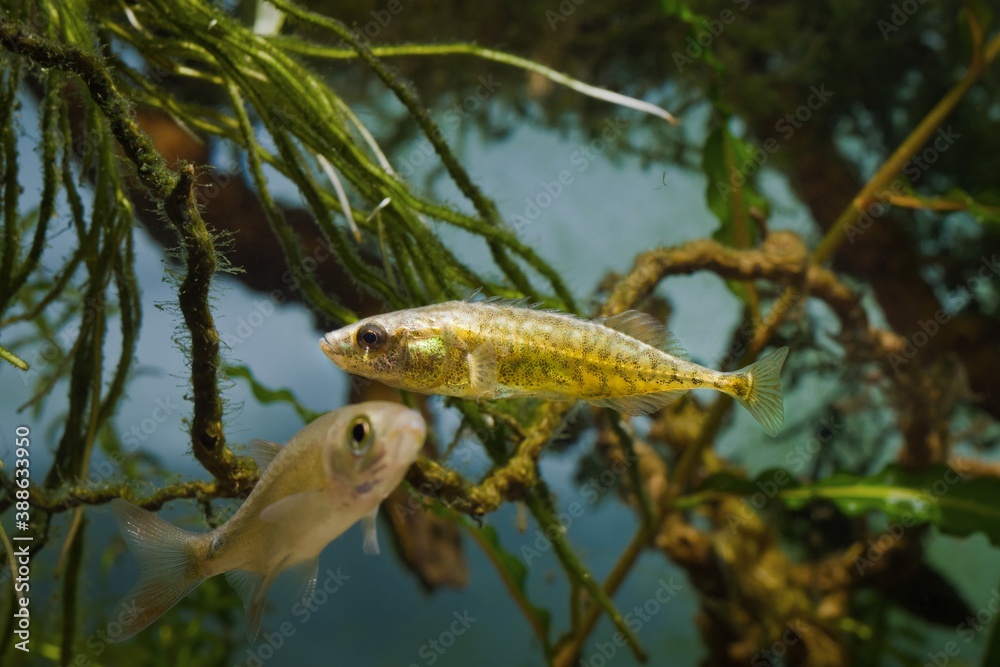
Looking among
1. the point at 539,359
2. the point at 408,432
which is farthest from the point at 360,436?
the point at 539,359

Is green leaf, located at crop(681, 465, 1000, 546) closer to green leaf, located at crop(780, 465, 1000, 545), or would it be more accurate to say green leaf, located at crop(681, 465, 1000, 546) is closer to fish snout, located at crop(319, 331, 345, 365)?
green leaf, located at crop(780, 465, 1000, 545)

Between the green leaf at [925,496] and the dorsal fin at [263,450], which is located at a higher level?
the dorsal fin at [263,450]

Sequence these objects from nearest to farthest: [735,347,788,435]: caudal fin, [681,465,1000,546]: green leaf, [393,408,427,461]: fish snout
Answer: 1. [393,408,427,461]: fish snout
2. [735,347,788,435]: caudal fin
3. [681,465,1000,546]: green leaf

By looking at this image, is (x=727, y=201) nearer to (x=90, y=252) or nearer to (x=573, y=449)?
(x=573, y=449)

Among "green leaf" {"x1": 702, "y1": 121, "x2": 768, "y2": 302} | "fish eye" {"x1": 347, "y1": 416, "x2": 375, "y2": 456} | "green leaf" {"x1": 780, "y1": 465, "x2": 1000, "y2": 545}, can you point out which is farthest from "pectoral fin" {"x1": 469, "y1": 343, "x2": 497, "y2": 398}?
"green leaf" {"x1": 780, "y1": 465, "x2": 1000, "y2": 545}

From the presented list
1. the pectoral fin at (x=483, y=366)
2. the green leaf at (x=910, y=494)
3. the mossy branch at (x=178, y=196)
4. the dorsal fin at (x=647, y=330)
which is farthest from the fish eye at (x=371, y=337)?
the green leaf at (x=910, y=494)

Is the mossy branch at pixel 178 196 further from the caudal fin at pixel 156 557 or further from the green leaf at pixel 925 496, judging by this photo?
the green leaf at pixel 925 496
